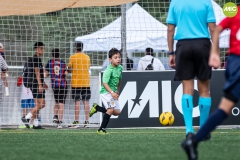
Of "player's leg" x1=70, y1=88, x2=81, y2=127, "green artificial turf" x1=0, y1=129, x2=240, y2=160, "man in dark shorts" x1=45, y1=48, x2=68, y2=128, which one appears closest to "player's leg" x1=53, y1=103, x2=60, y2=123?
"man in dark shorts" x1=45, y1=48, x2=68, y2=128

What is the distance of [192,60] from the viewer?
8766mm

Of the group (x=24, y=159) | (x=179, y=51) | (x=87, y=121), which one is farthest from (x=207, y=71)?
(x=87, y=121)

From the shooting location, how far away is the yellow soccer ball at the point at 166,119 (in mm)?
13336

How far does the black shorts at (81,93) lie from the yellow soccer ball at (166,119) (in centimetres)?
272

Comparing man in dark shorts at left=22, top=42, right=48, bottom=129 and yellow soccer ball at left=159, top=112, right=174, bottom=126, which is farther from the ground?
man in dark shorts at left=22, top=42, right=48, bottom=129

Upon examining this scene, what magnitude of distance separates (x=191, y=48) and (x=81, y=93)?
24.2 ft

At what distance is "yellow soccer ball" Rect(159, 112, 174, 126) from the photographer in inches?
525

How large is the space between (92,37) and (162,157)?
14.6 m

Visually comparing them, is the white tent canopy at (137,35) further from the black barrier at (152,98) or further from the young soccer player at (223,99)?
the young soccer player at (223,99)

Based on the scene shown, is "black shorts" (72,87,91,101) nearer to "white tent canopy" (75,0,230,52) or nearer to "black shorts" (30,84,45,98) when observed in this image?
"black shorts" (30,84,45,98)

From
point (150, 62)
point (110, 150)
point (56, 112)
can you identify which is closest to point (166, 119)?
point (150, 62)

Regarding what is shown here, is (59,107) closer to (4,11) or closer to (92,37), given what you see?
(4,11)

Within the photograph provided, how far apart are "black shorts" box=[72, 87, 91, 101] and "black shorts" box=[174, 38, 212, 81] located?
714cm

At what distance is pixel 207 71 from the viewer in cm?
873
